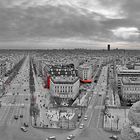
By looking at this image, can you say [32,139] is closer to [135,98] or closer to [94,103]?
[94,103]

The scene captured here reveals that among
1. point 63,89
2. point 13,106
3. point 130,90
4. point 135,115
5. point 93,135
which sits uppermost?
point 135,115

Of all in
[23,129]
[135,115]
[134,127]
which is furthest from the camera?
[23,129]

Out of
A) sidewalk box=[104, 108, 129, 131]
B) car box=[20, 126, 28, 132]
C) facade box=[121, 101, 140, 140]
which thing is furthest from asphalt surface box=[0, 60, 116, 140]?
facade box=[121, 101, 140, 140]

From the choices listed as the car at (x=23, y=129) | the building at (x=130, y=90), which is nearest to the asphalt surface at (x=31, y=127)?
the car at (x=23, y=129)

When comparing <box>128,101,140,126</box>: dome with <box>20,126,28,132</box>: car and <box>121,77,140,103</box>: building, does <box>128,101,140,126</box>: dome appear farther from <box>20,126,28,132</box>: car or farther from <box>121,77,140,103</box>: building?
<box>121,77,140,103</box>: building

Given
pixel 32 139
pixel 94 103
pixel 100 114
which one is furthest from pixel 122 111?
pixel 32 139

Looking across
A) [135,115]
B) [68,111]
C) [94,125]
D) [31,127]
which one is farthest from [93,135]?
[135,115]

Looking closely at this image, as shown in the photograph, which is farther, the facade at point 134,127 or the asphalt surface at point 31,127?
the asphalt surface at point 31,127

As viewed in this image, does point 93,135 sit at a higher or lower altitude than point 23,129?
lower

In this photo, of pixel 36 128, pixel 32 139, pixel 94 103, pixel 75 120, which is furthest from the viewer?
pixel 94 103

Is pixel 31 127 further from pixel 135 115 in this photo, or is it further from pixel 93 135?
pixel 135 115

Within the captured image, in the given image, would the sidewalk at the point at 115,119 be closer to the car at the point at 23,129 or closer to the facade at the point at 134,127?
the car at the point at 23,129
